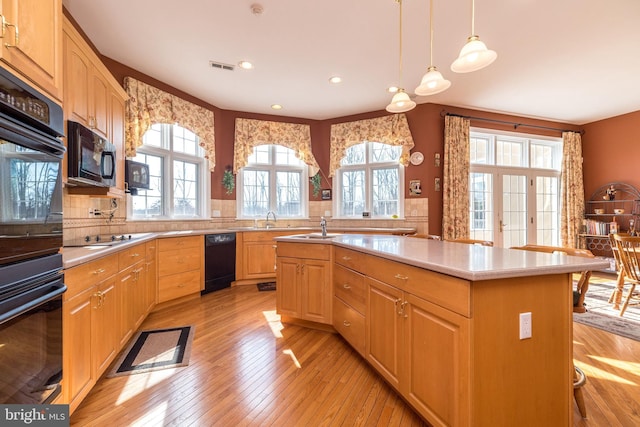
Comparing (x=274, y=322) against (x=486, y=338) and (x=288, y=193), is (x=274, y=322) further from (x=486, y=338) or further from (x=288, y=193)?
(x=288, y=193)

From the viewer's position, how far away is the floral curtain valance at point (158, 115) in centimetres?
342

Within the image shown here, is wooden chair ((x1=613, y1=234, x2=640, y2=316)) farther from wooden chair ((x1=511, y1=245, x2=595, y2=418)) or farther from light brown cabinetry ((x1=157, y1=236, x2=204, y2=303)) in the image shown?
light brown cabinetry ((x1=157, y1=236, x2=204, y2=303))

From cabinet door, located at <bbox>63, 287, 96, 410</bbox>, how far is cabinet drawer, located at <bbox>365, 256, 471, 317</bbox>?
1739 millimetres

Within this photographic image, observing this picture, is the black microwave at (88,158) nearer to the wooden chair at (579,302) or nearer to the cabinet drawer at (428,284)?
the cabinet drawer at (428,284)

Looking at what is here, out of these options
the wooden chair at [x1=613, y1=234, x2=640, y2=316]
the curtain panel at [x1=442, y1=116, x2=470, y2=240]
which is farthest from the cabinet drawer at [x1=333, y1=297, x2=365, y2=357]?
the wooden chair at [x1=613, y1=234, x2=640, y2=316]

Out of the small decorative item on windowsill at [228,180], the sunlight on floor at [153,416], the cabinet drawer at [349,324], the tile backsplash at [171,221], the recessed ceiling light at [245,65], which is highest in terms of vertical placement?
the recessed ceiling light at [245,65]

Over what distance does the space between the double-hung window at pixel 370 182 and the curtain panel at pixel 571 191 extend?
344cm

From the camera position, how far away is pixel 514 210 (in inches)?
214

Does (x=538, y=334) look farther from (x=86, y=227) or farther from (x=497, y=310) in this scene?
(x=86, y=227)

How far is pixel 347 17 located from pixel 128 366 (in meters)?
3.38

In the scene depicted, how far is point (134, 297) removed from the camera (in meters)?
2.56

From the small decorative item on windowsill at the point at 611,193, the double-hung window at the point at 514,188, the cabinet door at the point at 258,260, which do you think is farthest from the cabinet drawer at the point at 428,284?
the small decorative item on windowsill at the point at 611,193

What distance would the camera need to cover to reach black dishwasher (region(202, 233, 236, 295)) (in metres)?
3.96

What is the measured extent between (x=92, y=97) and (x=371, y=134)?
3800 millimetres
